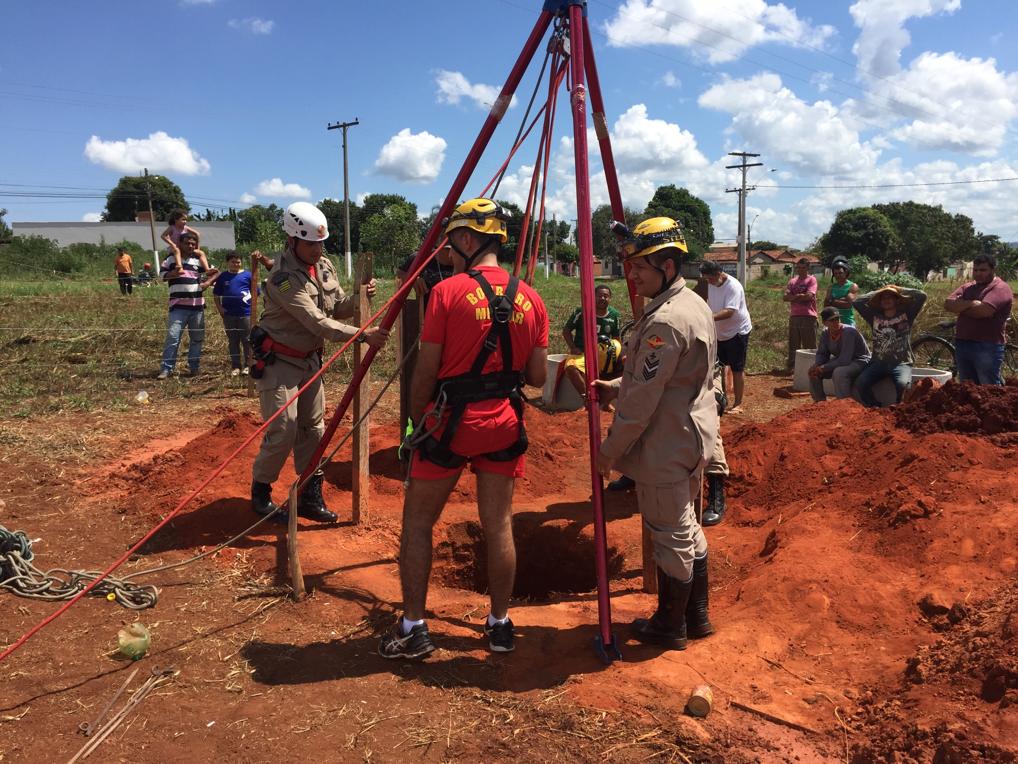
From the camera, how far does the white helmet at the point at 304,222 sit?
4.46 meters

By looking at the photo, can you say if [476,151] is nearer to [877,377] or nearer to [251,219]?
[877,377]

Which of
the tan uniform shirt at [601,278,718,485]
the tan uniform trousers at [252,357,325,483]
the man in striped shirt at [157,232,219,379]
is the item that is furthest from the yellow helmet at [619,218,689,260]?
the man in striped shirt at [157,232,219,379]

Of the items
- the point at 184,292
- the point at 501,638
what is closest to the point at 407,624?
the point at 501,638

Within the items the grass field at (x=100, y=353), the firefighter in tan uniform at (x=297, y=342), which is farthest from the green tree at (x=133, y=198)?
→ the firefighter in tan uniform at (x=297, y=342)

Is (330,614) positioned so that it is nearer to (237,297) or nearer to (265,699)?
(265,699)

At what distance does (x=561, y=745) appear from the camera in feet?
8.77

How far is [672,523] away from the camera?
10.7ft

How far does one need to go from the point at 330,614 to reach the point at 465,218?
2.18 metres

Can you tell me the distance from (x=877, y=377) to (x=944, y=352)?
5271 mm

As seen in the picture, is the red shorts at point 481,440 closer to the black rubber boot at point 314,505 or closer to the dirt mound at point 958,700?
the dirt mound at point 958,700

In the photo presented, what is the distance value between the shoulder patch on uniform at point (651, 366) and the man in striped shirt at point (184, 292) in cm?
800

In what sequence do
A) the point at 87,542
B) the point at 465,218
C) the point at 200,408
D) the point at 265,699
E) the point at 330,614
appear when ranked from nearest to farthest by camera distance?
the point at 265,699 → the point at 465,218 → the point at 330,614 → the point at 87,542 → the point at 200,408

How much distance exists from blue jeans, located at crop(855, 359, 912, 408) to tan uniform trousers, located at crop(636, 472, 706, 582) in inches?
199

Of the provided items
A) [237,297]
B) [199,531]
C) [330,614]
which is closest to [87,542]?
[199,531]
